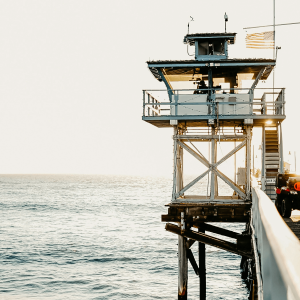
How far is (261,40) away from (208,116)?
6838mm

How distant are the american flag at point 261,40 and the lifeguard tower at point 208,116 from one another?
6.07 feet

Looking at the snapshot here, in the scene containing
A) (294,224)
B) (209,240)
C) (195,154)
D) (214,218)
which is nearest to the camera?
(294,224)

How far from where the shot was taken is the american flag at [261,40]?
22109mm

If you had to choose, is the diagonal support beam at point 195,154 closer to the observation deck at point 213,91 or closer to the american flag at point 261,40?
the observation deck at point 213,91

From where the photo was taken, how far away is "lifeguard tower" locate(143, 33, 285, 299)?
1659 centimetres

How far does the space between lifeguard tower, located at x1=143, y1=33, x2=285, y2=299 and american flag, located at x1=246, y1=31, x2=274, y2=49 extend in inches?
72.8

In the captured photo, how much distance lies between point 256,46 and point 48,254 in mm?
23270

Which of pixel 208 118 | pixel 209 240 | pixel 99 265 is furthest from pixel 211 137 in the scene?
pixel 99 265

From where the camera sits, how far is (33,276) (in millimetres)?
28031

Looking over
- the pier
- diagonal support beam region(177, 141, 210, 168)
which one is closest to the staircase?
the pier

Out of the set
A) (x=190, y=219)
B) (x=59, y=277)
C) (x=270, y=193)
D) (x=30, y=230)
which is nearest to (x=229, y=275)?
(x=270, y=193)

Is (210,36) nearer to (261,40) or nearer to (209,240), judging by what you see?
(261,40)

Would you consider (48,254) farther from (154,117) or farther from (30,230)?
(154,117)

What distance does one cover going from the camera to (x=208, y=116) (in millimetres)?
17844
